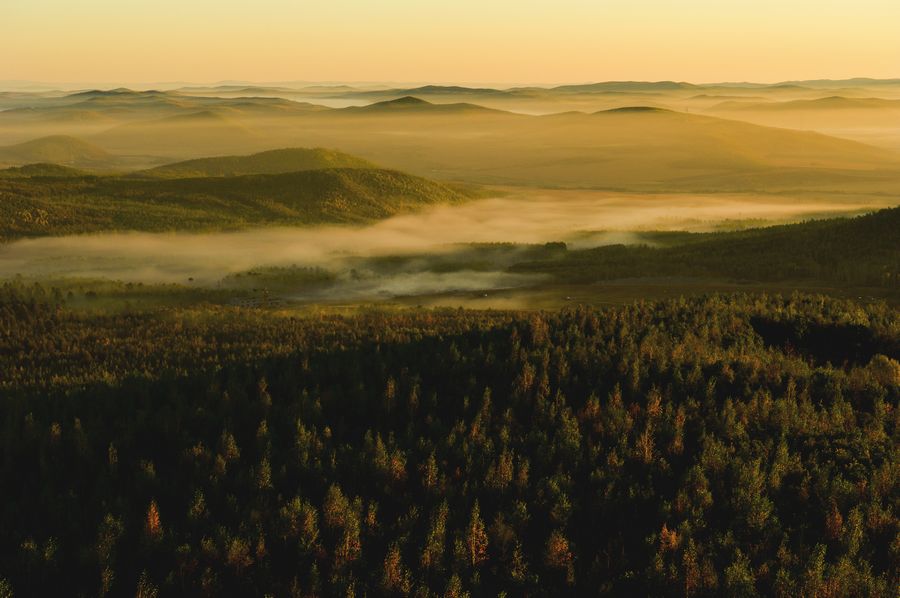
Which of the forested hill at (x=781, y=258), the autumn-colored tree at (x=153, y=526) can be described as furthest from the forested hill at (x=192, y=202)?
the autumn-colored tree at (x=153, y=526)

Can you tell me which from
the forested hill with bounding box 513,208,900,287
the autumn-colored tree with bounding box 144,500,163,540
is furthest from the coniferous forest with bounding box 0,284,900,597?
the forested hill with bounding box 513,208,900,287

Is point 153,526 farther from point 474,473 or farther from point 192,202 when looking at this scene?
point 192,202

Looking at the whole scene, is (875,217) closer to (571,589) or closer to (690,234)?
(690,234)

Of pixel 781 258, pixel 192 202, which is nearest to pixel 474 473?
pixel 781 258

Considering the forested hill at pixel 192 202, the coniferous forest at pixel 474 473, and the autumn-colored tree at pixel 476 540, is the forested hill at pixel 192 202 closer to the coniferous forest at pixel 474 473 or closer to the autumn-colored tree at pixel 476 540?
the coniferous forest at pixel 474 473

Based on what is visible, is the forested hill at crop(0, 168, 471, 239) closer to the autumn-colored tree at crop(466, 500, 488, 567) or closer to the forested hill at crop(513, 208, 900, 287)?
the forested hill at crop(513, 208, 900, 287)

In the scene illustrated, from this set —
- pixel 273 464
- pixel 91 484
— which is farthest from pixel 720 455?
pixel 91 484

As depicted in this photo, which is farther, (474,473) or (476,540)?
(474,473)
